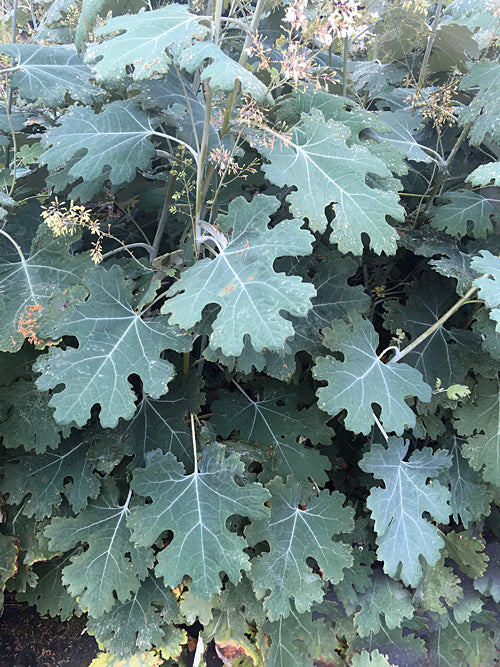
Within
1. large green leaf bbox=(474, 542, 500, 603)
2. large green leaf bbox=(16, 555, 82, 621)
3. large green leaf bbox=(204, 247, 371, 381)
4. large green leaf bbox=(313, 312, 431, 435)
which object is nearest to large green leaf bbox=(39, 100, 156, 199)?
large green leaf bbox=(204, 247, 371, 381)

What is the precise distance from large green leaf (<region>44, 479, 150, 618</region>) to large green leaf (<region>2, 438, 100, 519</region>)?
5 cm

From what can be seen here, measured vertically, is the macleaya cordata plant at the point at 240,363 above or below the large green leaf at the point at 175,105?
below

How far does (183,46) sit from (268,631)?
1.47 meters

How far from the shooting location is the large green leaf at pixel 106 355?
0.98 m

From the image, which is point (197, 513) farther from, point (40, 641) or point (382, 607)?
point (40, 641)

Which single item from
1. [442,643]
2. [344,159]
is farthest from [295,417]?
[442,643]

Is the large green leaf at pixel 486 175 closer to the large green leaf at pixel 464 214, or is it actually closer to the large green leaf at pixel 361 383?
the large green leaf at pixel 464 214

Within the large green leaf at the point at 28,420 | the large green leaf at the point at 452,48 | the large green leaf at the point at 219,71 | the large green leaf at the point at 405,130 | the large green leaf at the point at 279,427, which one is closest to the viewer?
the large green leaf at the point at 219,71

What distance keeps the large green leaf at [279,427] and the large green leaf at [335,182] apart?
0.56m

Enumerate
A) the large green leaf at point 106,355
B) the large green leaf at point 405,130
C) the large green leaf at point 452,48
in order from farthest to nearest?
the large green leaf at point 452,48 < the large green leaf at point 405,130 < the large green leaf at point 106,355

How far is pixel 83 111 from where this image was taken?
1271 mm

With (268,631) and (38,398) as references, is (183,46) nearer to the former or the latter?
(38,398)

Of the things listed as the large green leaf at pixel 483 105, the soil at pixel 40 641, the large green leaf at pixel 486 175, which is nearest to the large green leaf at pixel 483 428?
the large green leaf at pixel 486 175

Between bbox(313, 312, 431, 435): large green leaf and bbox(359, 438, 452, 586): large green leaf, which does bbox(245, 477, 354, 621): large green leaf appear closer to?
bbox(359, 438, 452, 586): large green leaf
